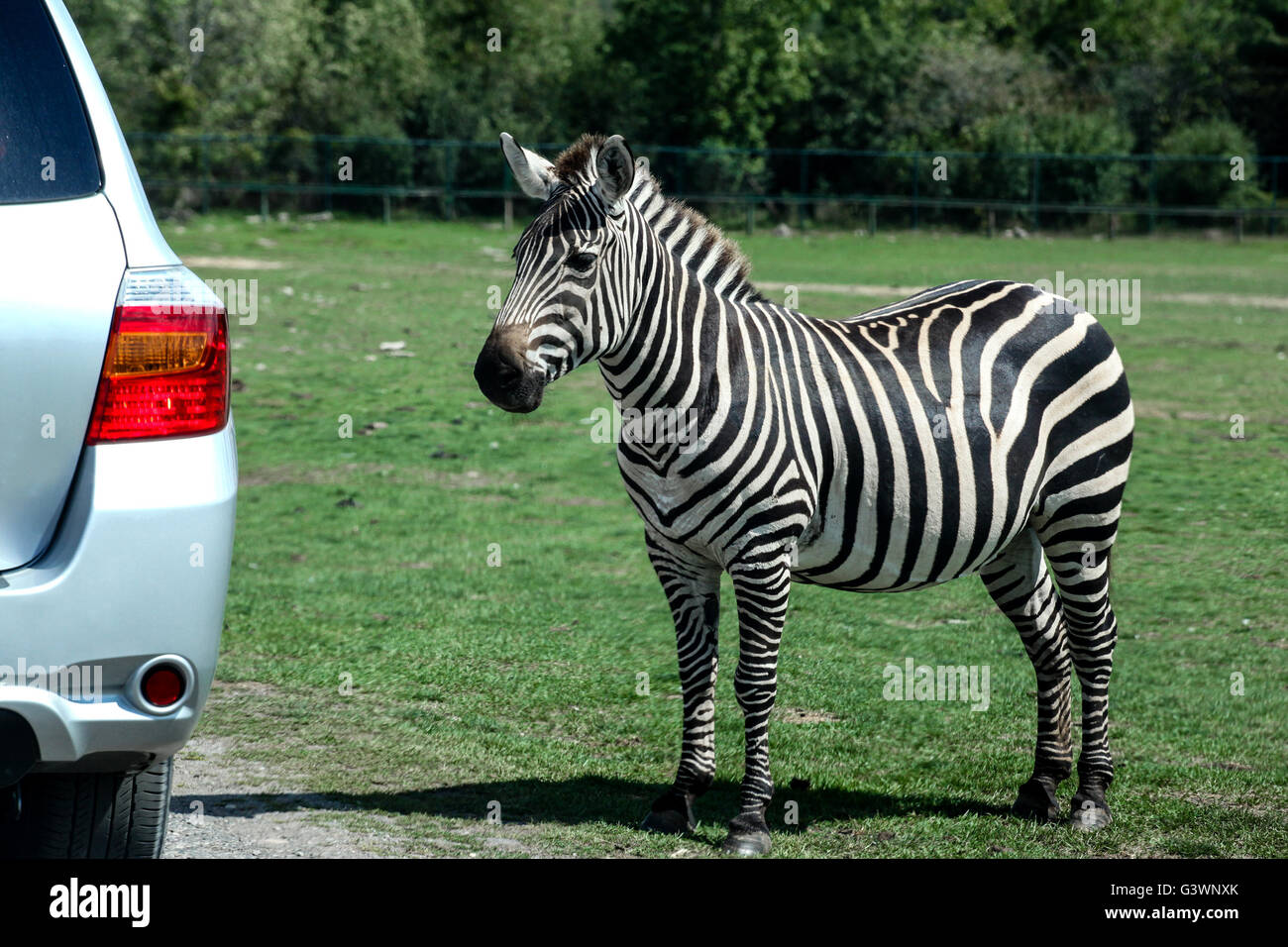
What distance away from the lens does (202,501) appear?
324 centimetres

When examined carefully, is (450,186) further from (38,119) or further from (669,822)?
(38,119)

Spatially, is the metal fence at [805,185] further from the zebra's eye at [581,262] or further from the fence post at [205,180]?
the zebra's eye at [581,262]

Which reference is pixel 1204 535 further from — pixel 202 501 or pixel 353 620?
pixel 202 501

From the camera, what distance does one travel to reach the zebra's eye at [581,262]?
15.5 ft

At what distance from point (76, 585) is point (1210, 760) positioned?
14.8 feet

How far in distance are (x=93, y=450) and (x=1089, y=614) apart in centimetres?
360

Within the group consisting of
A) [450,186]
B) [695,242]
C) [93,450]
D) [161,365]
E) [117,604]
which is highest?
[450,186]

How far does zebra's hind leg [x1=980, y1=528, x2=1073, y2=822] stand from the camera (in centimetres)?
541

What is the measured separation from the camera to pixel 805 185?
38781 millimetres

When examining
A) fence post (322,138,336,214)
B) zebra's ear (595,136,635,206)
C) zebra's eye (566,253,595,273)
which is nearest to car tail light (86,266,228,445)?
zebra's eye (566,253,595,273)

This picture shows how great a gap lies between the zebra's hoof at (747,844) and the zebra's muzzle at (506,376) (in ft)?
4.96

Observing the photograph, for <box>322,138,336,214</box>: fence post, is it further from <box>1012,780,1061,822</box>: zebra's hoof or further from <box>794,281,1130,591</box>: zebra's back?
<box>1012,780,1061,822</box>: zebra's hoof

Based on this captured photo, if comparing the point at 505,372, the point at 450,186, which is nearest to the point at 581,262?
the point at 505,372

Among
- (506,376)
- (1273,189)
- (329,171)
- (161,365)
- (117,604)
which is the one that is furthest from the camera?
(329,171)
